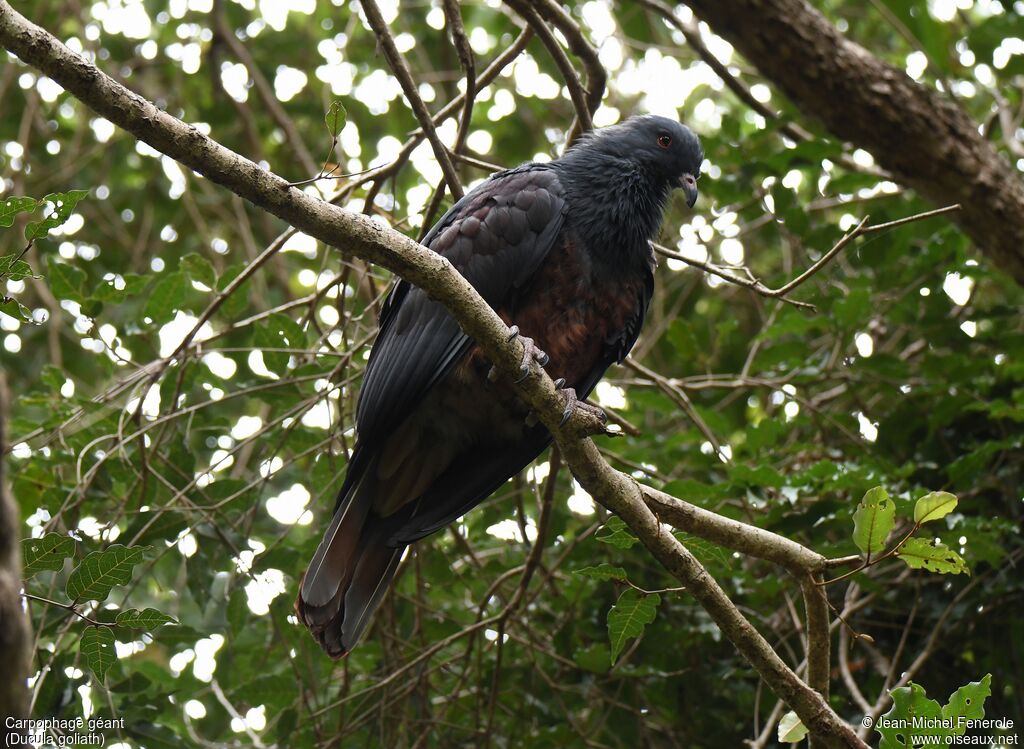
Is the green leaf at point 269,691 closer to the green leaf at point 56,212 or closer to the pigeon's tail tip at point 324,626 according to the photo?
the pigeon's tail tip at point 324,626

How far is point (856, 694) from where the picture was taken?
3.63m

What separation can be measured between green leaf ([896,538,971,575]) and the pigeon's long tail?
1.78 metres

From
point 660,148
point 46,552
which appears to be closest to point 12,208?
point 46,552

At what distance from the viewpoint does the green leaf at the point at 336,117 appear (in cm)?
257

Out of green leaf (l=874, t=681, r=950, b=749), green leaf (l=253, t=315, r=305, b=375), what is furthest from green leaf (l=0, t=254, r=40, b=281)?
green leaf (l=874, t=681, r=950, b=749)

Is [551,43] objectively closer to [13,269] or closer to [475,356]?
[475,356]

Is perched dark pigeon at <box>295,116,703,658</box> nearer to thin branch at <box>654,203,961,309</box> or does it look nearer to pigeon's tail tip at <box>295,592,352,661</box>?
pigeon's tail tip at <box>295,592,352,661</box>

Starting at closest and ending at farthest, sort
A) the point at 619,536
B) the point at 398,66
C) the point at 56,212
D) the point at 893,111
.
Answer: the point at 56,212 → the point at 619,536 → the point at 398,66 → the point at 893,111

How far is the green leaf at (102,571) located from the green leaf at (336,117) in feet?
4.27

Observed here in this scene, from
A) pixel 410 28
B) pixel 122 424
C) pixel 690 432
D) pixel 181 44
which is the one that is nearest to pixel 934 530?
pixel 690 432

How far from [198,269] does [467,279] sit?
1.21 m

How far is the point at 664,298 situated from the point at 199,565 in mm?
3362

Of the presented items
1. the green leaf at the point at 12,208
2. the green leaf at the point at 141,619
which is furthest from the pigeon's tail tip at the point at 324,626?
the green leaf at the point at 12,208

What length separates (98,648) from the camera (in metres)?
2.90
